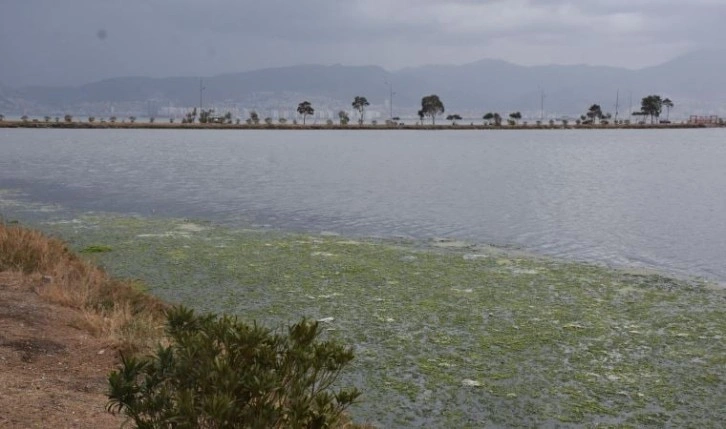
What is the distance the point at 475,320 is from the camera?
40.9 ft

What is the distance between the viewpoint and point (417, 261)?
18078 millimetres

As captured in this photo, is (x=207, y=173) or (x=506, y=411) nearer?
(x=506, y=411)

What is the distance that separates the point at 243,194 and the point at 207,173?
12.0 meters

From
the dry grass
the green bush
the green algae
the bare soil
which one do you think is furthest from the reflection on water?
the green bush

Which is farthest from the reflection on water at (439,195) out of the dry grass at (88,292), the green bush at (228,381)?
the green bush at (228,381)

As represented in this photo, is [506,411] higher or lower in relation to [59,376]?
lower

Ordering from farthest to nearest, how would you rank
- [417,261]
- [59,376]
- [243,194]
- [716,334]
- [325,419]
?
[243,194] → [417,261] → [716,334] → [59,376] → [325,419]

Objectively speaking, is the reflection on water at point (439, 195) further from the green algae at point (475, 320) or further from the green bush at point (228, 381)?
the green bush at point (228, 381)

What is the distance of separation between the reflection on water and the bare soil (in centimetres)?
1369

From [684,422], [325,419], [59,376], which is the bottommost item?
[684,422]

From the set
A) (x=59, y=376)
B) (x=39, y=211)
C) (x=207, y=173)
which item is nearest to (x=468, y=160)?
(x=207, y=173)

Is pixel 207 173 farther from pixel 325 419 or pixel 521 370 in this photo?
pixel 325 419

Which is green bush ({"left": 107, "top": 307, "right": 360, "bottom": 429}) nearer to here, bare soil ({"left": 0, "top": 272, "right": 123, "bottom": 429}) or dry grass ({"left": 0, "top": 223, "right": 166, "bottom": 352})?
bare soil ({"left": 0, "top": 272, "right": 123, "bottom": 429})

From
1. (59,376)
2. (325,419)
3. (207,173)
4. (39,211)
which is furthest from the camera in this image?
(207,173)
